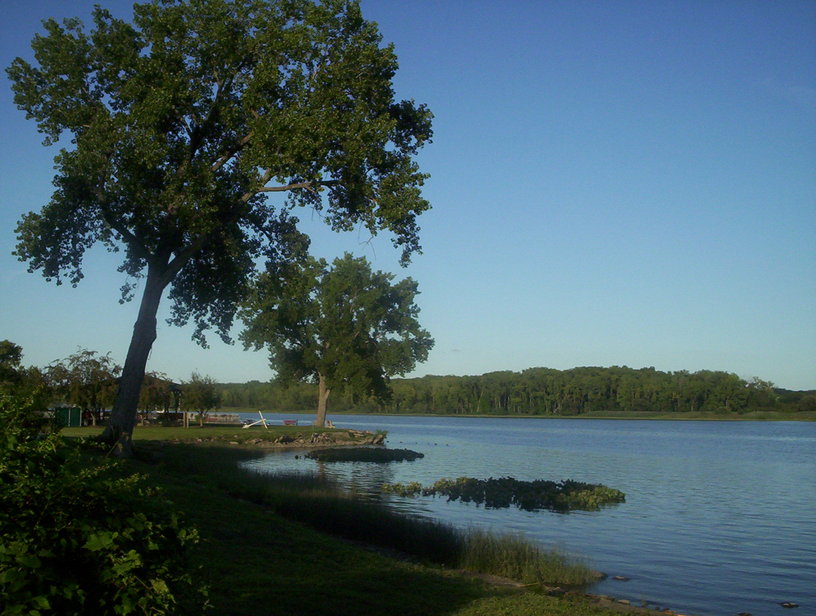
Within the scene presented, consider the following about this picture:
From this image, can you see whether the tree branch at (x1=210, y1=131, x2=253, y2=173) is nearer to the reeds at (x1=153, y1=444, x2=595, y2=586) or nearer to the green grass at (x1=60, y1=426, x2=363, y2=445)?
the reeds at (x1=153, y1=444, x2=595, y2=586)

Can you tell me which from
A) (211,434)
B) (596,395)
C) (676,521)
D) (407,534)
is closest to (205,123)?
(407,534)

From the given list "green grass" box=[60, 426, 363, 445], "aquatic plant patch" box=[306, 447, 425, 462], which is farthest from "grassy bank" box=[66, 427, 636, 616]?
"aquatic plant patch" box=[306, 447, 425, 462]

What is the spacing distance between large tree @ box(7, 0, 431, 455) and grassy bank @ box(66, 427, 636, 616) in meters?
7.04

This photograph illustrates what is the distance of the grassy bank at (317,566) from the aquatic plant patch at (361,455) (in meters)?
24.4

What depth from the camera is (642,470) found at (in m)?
43.6

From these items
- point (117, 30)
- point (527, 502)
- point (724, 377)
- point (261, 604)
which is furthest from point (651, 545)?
point (724, 377)

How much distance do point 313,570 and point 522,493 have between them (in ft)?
58.1

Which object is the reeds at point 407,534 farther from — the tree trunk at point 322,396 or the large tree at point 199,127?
the tree trunk at point 322,396

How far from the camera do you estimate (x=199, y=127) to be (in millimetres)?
23578

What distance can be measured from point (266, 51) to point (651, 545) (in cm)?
1810

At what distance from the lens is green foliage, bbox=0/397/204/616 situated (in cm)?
376

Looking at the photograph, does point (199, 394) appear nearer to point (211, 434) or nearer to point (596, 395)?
point (211, 434)

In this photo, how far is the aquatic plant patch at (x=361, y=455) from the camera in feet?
144

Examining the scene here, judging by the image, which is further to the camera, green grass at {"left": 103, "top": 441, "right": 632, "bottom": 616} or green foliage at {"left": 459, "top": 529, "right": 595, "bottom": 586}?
green foliage at {"left": 459, "top": 529, "right": 595, "bottom": 586}
